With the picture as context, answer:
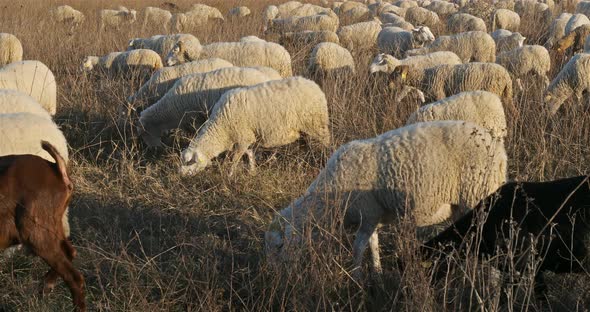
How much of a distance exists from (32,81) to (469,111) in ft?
16.3

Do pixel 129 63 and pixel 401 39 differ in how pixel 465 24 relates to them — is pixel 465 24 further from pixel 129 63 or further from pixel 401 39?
pixel 129 63

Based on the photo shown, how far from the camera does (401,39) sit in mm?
13766

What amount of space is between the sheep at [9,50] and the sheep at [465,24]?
29.6ft

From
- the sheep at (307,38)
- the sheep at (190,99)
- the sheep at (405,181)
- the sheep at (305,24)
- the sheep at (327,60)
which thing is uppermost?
the sheep at (405,181)

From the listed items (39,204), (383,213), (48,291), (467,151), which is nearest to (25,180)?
(39,204)

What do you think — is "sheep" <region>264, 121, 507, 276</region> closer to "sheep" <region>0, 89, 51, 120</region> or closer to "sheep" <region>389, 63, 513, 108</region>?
"sheep" <region>0, 89, 51, 120</region>

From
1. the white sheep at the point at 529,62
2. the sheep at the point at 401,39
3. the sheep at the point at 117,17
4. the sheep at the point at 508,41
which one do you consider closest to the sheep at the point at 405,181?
the white sheep at the point at 529,62

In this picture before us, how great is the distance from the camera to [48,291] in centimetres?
409

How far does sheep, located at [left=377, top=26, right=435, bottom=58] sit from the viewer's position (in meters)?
13.1

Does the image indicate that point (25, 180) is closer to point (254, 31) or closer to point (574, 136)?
point (574, 136)

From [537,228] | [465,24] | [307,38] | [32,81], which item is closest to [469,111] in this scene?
[537,228]

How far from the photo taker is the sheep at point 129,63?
10.9 m

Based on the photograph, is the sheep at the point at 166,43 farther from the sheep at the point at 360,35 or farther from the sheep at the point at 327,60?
the sheep at the point at 360,35

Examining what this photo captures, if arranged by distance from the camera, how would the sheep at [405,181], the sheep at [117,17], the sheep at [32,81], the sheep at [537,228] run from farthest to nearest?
the sheep at [117,17], the sheep at [32,81], the sheep at [405,181], the sheep at [537,228]
